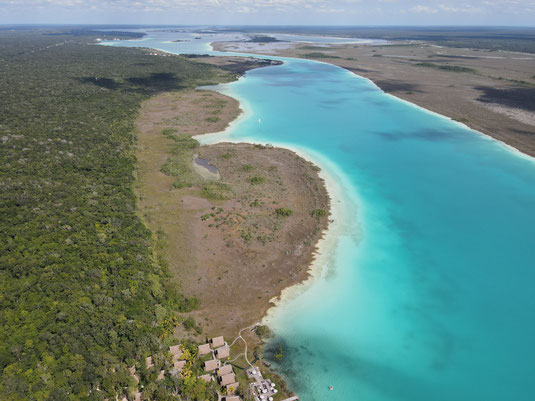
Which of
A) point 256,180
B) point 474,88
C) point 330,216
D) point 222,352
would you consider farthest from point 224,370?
point 474,88

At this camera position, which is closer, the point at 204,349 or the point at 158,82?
the point at 204,349

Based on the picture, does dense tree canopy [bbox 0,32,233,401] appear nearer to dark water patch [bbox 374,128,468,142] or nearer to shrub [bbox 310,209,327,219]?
shrub [bbox 310,209,327,219]

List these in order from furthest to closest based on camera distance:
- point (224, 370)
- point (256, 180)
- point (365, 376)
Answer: point (256, 180), point (365, 376), point (224, 370)

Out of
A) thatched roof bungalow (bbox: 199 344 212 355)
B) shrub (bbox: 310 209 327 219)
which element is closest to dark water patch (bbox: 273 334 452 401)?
thatched roof bungalow (bbox: 199 344 212 355)

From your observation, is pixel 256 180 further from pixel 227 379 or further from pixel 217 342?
pixel 227 379

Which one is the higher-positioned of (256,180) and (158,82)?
(158,82)

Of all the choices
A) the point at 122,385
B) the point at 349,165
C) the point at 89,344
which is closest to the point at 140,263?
the point at 89,344
